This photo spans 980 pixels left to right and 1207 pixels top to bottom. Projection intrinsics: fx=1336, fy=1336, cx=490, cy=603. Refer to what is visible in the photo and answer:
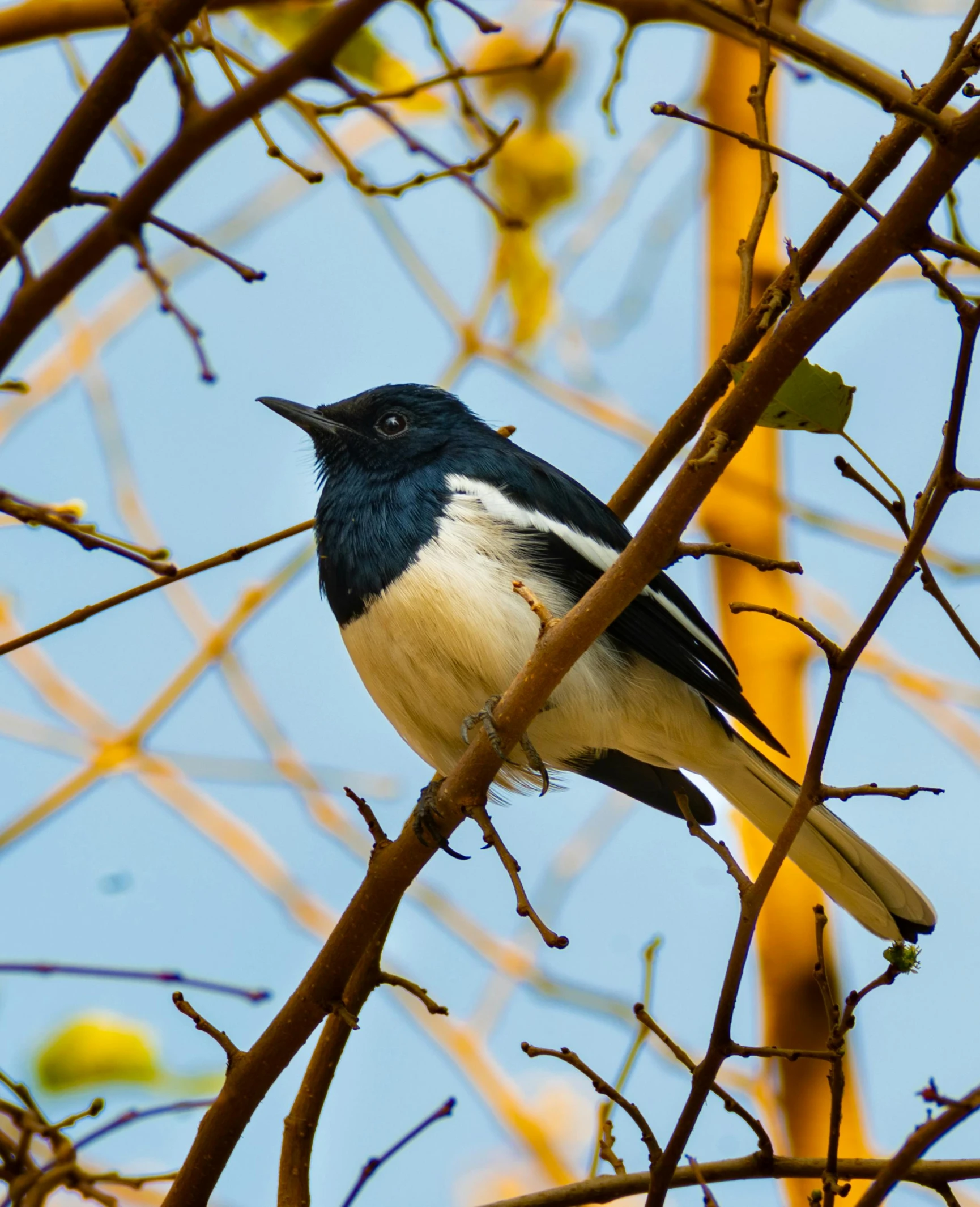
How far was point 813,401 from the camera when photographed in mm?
1991

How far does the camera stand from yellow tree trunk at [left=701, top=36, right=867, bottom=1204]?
418 centimetres

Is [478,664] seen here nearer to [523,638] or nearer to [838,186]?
[523,638]

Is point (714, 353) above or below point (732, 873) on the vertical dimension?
above

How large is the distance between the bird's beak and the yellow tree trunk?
1.74 meters

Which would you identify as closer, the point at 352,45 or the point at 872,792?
the point at 872,792

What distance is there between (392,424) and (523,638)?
940mm

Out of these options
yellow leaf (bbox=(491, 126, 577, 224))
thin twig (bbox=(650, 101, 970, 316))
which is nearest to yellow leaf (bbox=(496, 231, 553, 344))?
yellow leaf (bbox=(491, 126, 577, 224))

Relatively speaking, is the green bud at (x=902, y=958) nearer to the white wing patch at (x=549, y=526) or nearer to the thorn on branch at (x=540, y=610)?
the thorn on branch at (x=540, y=610)

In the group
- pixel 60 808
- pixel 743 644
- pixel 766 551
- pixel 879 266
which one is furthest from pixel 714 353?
pixel 879 266

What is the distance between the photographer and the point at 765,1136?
183 cm

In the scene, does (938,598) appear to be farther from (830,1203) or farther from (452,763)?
(452,763)

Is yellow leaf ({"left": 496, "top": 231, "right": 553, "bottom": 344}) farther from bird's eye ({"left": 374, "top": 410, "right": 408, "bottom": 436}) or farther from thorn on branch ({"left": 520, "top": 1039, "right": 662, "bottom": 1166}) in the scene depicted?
thorn on branch ({"left": 520, "top": 1039, "right": 662, "bottom": 1166})

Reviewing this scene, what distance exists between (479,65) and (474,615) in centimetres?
237

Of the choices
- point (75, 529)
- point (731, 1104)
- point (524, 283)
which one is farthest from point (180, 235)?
point (524, 283)
